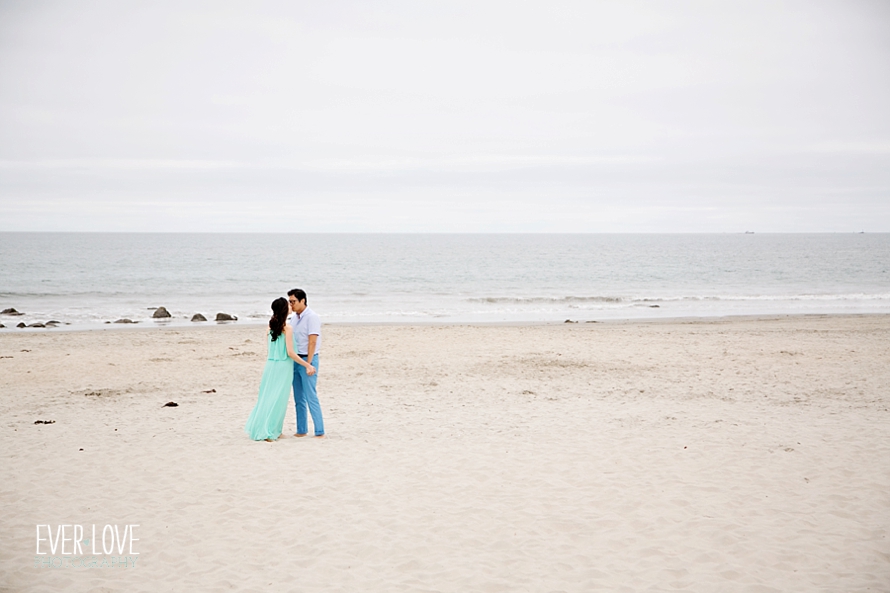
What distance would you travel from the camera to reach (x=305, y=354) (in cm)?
786

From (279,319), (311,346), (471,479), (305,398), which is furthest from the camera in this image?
(305,398)

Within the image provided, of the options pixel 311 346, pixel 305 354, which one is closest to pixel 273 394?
pixel 305 354

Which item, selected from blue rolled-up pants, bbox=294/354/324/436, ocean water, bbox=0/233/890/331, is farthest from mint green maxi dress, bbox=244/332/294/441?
ocean water, bbox=0/233/890/331

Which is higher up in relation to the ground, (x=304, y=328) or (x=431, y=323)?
(x=304, y=328)

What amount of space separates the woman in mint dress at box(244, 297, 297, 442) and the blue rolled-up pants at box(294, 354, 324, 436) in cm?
12

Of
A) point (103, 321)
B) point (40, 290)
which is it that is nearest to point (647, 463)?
point (103, 321)

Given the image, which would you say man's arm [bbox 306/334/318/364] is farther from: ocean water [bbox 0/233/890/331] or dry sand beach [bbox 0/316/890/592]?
ocean water [bbox 0/233/890/331]

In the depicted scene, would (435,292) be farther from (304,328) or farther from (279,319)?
(279,319)

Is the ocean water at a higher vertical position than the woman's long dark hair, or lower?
lower

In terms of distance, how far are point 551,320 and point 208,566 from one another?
21408mm

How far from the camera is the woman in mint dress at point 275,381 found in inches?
299

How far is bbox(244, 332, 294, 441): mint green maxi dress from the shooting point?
773cm

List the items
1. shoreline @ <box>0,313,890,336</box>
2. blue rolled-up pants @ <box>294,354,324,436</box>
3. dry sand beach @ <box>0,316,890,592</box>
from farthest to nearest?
shoreline @ <box>0,313,890,336</box> → blue rolled-up pants @ <box>294,354,324,436</box> → dry sand beach @ <box>0,316,890,592</box>

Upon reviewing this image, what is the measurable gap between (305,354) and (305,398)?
622 millimetres
